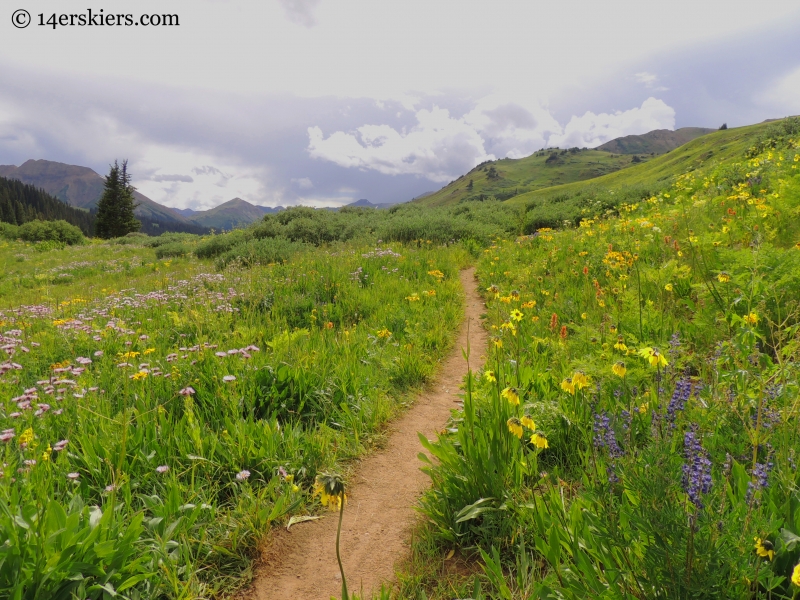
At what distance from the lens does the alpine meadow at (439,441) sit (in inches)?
74.3

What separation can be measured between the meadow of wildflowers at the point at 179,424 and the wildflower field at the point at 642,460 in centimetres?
127

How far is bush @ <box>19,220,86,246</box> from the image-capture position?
3472 cm

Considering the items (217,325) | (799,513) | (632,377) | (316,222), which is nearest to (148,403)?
(217,325)

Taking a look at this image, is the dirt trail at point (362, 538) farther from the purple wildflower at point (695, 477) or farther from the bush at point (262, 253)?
the bush at point (262, 253)

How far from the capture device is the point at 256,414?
4285mm

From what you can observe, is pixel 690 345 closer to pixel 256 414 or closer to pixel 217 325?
pixel 256 414

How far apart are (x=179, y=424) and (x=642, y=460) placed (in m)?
3.44

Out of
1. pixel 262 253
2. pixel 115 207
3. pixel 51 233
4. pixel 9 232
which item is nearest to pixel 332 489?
pixel 262 253

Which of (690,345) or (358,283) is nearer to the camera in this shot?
(690,345)

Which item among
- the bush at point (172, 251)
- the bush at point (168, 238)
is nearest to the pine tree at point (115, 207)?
the bush at point (168, 238)

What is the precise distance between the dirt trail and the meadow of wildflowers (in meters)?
0.18

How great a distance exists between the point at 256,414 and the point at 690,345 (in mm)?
4504

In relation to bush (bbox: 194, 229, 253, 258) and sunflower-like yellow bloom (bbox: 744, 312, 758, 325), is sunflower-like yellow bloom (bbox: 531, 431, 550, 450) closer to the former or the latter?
sunflower-like yellow bloom (bbox: 744, 312, 758, 325)

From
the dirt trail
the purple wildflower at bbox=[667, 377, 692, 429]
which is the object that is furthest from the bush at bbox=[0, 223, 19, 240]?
the purple wildflower at bbox=[667, 377, 692, 429]
